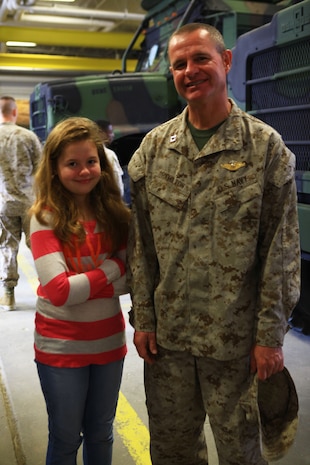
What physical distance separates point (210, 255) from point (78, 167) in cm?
53

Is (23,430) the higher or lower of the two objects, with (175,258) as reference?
lower

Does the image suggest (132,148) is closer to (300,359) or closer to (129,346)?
(129,346)

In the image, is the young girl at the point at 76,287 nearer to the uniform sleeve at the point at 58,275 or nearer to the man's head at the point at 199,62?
the uniform sleeve at the point at 58,275

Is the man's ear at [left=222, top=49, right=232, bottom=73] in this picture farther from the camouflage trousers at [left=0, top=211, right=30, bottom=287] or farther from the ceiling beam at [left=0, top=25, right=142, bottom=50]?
the ceiling beam at [left=0, top=25, right=142, bottom=50]

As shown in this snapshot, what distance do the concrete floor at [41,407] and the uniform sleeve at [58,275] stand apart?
1.12 metres

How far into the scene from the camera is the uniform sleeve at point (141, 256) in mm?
1812

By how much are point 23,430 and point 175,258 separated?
153cm

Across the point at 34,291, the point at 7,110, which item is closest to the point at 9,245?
the point at 34,291

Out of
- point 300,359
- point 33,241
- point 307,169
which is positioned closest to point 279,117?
point 307,169

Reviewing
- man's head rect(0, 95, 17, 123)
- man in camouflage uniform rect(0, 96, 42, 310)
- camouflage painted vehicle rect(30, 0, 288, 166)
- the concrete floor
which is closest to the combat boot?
man in camouflage uniform rect(0, 96, 42, 310)

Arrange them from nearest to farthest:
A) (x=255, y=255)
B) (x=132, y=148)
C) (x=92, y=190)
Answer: (x=255, y=255) → (x=92, y=190) → (x=132, y=148)

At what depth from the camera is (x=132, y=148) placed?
6734 millimetres

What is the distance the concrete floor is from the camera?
8.24 feet

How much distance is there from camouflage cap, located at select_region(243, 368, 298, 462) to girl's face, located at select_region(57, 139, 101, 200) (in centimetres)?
88
